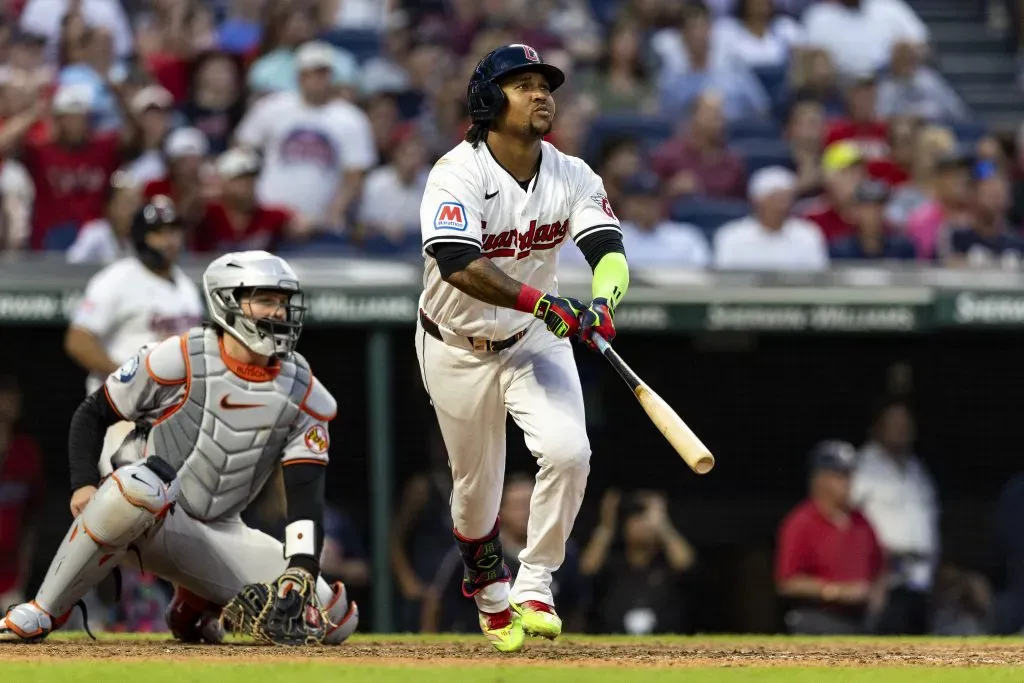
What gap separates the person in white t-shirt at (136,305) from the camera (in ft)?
24.1

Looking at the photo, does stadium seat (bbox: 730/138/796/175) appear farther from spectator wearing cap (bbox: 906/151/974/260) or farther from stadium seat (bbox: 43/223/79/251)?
stadium seat (bbox: 43/223/79/251)

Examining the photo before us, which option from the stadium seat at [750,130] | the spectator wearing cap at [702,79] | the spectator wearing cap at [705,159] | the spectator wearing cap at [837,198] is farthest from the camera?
the spectator wearing cap at [702,79]

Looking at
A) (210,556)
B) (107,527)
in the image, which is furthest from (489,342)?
(107,527)

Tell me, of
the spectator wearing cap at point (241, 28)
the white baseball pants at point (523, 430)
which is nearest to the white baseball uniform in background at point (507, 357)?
the white baseball pants at point (523, 430)

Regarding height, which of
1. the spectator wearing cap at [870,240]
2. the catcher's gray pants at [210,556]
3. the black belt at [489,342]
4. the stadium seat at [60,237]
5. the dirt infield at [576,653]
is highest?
the spectator wearing cap at [870,240]

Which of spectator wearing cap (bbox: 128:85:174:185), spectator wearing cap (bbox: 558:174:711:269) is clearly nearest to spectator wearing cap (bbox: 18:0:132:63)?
spectator wearing cap (bbox: 128:85:174:185)

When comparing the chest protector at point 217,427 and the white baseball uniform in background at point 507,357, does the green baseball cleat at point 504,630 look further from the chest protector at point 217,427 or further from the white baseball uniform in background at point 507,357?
the chest protector at point 217,427

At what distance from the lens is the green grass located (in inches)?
174

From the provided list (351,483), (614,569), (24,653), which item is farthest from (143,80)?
(24,653)

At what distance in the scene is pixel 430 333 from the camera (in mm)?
5641

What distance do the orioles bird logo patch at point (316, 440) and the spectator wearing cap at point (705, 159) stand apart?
5061mm

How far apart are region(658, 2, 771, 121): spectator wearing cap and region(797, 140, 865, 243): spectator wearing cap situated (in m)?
1.17

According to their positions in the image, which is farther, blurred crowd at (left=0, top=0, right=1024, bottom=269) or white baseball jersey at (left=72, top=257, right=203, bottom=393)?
blurred crowd at (left=0, top=0, right=1024, bottom=269)

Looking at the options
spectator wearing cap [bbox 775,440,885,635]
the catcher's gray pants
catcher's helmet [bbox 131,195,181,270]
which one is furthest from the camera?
spectator wearing cap [bbox 775,440,885,635]
